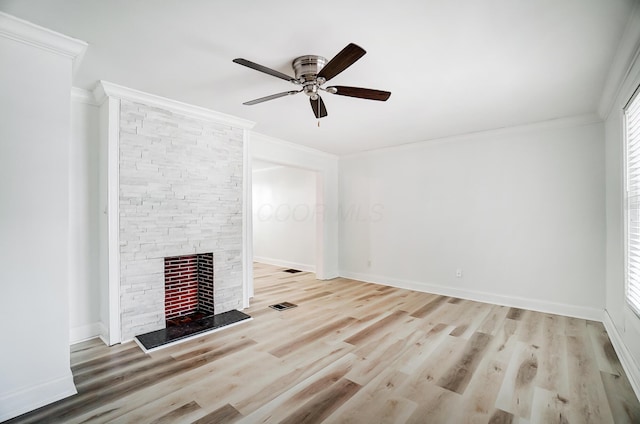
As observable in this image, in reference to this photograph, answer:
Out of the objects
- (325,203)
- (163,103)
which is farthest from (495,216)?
(163,103)

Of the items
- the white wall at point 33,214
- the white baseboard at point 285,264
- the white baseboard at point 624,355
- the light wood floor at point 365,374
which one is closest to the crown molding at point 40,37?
the white wall at point 33,214

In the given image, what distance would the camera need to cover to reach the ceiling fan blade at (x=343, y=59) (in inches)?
68.5

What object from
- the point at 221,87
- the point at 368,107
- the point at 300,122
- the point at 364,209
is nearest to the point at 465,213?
the point at 364,209

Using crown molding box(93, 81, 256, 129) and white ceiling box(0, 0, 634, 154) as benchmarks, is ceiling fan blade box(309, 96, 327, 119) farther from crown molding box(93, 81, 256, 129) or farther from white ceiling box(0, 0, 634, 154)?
crown molding box(93, 81, 256, 129)

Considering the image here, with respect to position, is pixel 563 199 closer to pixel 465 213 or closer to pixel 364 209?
pixel 465 213

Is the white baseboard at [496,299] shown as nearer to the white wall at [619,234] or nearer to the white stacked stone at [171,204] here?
the white wall at [619,234]

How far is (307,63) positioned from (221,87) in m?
1.07

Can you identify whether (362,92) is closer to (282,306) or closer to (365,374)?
(365,374)

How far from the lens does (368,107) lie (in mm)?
3354

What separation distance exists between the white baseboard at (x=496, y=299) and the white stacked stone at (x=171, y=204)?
283cm

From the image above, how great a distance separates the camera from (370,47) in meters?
2.15

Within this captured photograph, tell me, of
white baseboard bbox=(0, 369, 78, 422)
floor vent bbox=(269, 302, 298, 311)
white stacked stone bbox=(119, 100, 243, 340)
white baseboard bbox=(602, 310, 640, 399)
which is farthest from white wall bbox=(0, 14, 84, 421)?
white baseboard bbox=(602, 310, 640, 399)

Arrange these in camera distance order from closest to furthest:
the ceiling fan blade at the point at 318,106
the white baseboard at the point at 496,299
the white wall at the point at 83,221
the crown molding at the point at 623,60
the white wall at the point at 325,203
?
the crown molding at the point at 623,60 → the ceiling fan blade at the point at 318,106 → the white wall at the point at 83,221 → the white baseboard at the point at 496,299 → the white wall at the point at 325,203

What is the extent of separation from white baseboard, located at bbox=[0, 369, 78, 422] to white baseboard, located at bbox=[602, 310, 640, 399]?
4.16 meters
